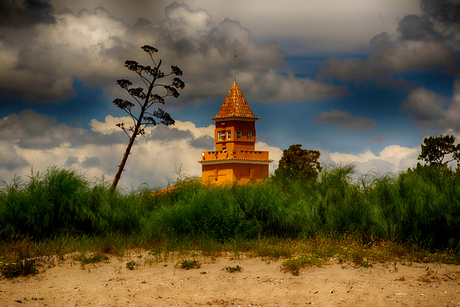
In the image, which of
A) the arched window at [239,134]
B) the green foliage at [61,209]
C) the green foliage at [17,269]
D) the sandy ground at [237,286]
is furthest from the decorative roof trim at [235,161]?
the green foliage at [17,269]

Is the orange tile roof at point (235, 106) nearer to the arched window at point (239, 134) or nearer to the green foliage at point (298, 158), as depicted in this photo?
the arched window at point (239, 134)

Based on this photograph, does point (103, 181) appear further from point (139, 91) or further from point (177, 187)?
point (139, 91)

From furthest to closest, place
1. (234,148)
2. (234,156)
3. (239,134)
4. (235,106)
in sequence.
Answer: (235,106) → (239,134) → (234,148) → (234,156)

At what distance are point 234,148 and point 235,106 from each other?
3.41 meters

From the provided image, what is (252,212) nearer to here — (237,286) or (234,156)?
(237,286)

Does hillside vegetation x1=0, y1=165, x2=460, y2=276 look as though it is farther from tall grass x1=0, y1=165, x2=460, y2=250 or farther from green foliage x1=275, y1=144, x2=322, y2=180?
green foliage x1=275, y1=144, x2=322, y2=180

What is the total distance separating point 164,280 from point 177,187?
751 cm

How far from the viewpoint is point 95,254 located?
9.69 meters

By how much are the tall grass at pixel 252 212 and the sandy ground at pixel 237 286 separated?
230 cm

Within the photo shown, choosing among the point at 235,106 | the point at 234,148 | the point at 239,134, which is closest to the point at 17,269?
the point at 234,148

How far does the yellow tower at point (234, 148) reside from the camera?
3288 centimetres

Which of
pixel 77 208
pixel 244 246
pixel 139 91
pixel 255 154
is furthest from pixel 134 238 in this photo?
pixel 255 154

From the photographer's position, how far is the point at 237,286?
7.67m

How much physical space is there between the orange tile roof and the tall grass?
2086 centimetres
